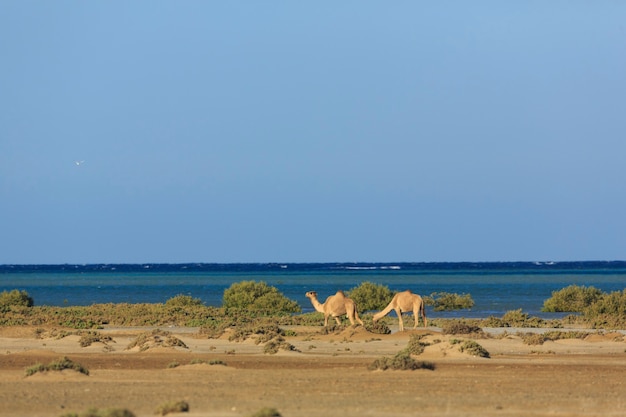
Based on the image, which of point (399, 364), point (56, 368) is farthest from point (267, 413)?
point (399, 364)

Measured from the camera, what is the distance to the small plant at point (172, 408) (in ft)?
57.6

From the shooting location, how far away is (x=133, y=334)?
38.6 metres

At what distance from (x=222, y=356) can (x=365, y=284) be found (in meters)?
24.9

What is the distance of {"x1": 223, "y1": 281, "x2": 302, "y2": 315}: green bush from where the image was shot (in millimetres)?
53125

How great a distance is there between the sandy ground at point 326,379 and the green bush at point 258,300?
55.6 ft

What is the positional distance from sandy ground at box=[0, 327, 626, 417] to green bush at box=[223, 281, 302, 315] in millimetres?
16962

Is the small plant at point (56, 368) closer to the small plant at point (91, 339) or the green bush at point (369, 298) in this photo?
the small plant at point (91, 339)

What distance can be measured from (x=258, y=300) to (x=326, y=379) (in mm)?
30060

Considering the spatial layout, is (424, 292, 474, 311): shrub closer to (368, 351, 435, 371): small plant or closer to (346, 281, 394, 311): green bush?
(346, 281, 394, 311): green bush

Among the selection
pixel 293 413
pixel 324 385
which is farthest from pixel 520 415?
pixel 324 385

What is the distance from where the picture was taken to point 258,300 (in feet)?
176

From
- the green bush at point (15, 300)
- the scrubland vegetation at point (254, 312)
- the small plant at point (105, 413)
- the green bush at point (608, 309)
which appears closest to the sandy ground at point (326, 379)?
the small plant at point (105, 413)

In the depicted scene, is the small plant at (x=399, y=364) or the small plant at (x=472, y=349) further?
the small plant at (x=472, y=349)

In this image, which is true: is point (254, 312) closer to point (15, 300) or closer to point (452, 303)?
point (452, 303)
